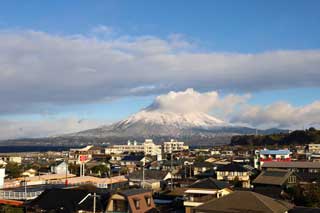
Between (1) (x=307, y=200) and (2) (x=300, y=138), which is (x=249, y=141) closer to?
(2) (x=300, y=138)

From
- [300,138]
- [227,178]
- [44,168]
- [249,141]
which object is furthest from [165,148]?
[227,178]

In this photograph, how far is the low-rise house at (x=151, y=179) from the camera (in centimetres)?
2972

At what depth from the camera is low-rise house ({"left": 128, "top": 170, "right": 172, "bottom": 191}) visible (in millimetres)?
29717

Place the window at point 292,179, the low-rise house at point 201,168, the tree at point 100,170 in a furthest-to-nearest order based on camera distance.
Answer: the tree at point 100,170, the low-rise house at point 201,168, the window at point 292,179

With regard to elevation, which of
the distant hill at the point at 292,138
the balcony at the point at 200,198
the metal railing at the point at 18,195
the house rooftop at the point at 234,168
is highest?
the distant hill at the point at 292,138

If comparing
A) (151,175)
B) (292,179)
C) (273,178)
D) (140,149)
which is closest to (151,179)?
(151,175)

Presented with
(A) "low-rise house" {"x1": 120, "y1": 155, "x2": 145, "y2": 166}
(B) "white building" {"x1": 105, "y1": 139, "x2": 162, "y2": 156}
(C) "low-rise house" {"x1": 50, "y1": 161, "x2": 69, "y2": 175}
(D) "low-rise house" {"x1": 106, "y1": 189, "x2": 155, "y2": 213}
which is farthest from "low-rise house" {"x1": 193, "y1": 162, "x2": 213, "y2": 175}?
(B) "white building" {"x1": 105, "y1": 139, "x2": 162, "y2": 156}

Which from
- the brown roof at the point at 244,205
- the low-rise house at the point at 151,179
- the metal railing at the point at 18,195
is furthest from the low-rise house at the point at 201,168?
the brown roof at the point at 244,205

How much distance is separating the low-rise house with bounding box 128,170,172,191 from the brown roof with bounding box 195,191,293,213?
15.2m

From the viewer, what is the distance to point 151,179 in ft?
105

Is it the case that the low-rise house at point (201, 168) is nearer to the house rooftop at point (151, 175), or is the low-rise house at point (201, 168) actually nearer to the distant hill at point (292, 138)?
the house rooftop at point (151, 175)

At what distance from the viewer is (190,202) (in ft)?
58.3

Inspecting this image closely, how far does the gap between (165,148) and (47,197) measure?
7446cm

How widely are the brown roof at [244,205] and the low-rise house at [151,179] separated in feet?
49.8
